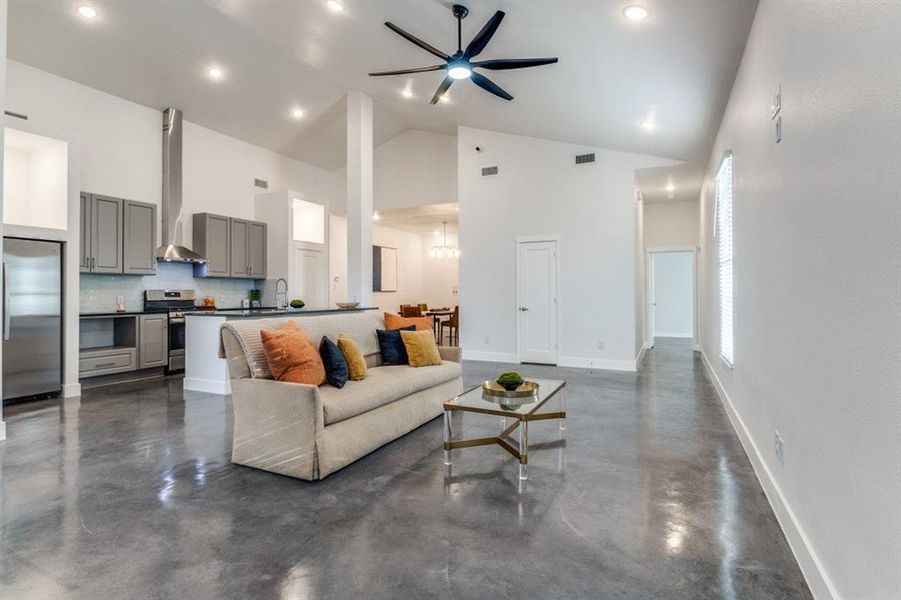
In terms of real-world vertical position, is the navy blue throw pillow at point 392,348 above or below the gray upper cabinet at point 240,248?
below

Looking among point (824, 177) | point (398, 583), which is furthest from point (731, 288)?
point (398, 583)

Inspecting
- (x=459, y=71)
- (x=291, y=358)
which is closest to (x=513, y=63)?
(x=459, y=71)

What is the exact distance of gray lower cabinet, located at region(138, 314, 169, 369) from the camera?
20.0ft

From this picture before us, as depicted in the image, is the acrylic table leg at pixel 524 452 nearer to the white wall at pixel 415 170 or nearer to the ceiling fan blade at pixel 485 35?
the ceiling fan blade at pixel 485 35

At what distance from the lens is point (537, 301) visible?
24.6ft

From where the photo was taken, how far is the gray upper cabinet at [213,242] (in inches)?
280

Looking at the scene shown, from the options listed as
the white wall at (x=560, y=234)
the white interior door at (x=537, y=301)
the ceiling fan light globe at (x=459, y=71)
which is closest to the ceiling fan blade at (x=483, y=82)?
the ceiling fan light globe at (x=459, y=71)

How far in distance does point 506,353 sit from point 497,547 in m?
5.70

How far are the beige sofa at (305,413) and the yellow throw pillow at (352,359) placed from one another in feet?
0.28

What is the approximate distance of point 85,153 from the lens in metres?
6.04

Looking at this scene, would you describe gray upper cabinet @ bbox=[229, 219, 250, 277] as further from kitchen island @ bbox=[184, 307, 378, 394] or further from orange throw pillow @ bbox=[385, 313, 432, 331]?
orange throw pillow @ bbox=[385, 313, 432, 331]

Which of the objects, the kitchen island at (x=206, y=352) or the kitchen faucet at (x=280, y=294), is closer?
the kitchen island at (x=206, y=352)

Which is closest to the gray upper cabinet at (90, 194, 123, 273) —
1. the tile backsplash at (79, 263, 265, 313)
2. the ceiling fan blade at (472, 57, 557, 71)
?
the tile backsplash at (79, 263, 265, 313)

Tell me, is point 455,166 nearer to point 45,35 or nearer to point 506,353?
point 506,353
